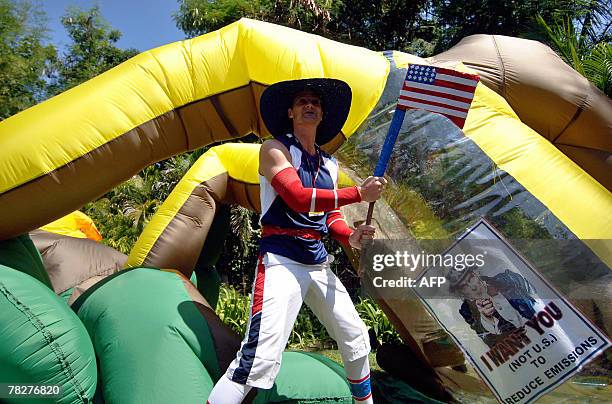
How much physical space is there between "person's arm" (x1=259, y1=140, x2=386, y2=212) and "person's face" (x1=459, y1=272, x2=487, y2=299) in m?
0.63

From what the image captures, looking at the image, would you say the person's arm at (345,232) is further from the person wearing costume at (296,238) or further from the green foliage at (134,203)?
the green foliage at (134,203)

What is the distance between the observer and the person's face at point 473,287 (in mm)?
2238

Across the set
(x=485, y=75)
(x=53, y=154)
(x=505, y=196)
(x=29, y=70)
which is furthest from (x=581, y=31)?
(x=29, y=70)

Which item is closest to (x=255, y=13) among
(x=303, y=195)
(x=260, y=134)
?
(x=260, y=134)

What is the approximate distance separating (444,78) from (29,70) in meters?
20.5

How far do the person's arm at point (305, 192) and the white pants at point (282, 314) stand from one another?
0.28 metres

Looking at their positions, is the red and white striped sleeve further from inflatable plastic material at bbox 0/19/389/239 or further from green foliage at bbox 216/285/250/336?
green foliage at bbox 216/285/250/336

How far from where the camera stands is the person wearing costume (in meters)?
1.97

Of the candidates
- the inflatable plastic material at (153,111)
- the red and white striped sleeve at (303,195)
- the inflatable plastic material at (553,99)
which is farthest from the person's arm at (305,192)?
the inflatable plastic material at (553,99)

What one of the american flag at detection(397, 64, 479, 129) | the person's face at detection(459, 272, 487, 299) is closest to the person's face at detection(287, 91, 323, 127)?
the american flag at detection(397, 64, 479, 129)

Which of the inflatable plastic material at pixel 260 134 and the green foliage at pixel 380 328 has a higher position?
the inflatable plastic material at pixel 260 134

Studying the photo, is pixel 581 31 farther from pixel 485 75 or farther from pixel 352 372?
pixel 352 372

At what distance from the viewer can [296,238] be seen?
7.06ft

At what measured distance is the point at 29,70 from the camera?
18.9 meters
